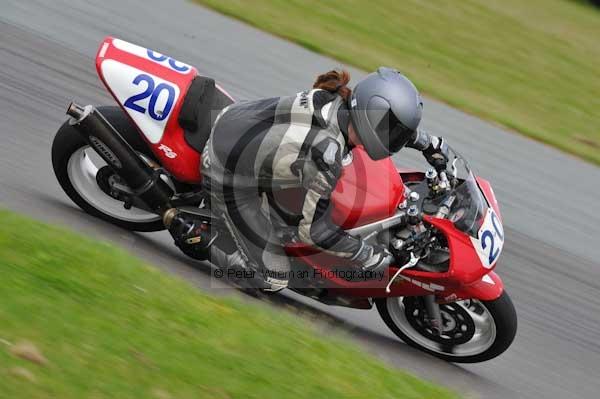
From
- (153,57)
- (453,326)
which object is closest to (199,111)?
(153,57)

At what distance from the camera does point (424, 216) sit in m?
5.54

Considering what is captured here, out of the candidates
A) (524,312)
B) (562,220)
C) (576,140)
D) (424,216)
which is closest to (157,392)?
(424,216)

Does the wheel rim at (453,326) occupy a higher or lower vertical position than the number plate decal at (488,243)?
lower

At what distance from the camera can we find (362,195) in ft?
18.3

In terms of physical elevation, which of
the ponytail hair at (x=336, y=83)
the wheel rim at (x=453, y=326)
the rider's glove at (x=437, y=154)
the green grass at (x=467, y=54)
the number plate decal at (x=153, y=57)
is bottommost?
the wheel rim at (x=453, y=326)

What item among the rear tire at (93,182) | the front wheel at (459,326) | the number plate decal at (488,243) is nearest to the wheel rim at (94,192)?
the rear tire at (93,182)

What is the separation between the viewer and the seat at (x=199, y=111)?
19.0 ft

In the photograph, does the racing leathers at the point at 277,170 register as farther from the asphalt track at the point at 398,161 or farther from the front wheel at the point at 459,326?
the front wheel at the point at 459,326

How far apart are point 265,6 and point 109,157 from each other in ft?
21.5

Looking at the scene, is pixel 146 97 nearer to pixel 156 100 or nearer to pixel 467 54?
pixel 156 100

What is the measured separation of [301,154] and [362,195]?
0.49 m

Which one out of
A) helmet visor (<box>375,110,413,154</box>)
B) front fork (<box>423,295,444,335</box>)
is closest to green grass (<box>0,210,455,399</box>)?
front fork (<box>423,295,444,335</box>)

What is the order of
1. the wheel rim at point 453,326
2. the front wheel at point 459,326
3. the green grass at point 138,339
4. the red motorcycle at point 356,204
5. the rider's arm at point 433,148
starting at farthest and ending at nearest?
the rider's arm at point 433,148
the wheel rim at point 453,326
the front wheel at point 459,326
the red motorcycle at point 356,204
the green grass at point 138,339

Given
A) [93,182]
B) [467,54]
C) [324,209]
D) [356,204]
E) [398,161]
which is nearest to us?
[324,209]
